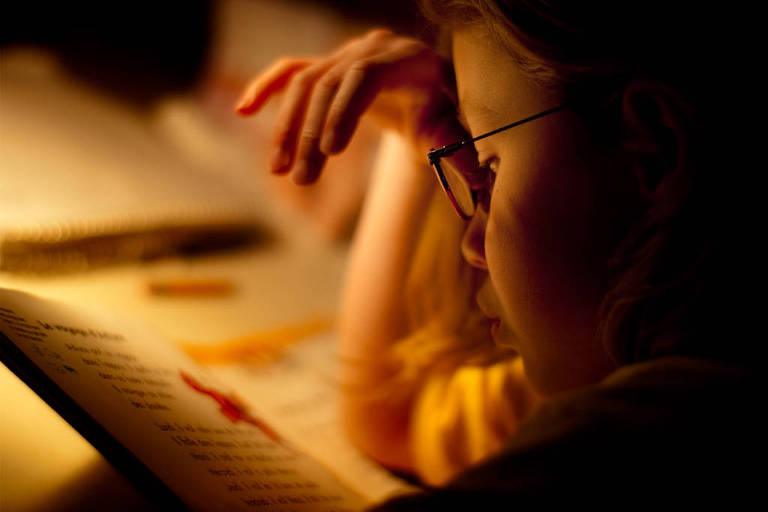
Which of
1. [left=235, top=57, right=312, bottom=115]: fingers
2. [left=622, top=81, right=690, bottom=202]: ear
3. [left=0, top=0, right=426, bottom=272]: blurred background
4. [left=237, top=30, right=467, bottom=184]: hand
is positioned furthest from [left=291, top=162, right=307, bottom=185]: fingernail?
[left=0, top=0, right=426, bottom=272]: blurred background

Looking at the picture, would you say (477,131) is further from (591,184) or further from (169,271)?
(169,271)

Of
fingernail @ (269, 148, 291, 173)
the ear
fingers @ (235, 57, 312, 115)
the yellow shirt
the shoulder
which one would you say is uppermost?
fingers @ (235, 57, 312, 115)

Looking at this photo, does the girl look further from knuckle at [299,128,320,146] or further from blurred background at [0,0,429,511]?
blurred background at [0,0,429,511]

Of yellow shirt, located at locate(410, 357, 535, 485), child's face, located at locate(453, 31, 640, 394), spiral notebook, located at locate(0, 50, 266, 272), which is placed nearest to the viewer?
child's face, located at locate(453, 31, 640, 394)

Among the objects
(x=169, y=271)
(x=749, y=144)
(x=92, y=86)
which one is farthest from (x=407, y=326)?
(x=92, y=86)

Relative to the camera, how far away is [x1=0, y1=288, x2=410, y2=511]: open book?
37cm

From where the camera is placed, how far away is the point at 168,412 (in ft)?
1.49

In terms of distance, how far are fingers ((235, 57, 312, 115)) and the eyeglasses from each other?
0.18 m

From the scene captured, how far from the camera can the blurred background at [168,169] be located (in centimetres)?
97

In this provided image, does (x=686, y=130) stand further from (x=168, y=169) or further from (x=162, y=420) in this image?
(x=168, y=169)

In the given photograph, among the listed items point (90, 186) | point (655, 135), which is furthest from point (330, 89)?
point (90, 186)

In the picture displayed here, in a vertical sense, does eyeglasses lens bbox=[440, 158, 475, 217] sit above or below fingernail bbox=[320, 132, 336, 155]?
below

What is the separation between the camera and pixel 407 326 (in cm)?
74

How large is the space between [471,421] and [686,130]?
0.41m
